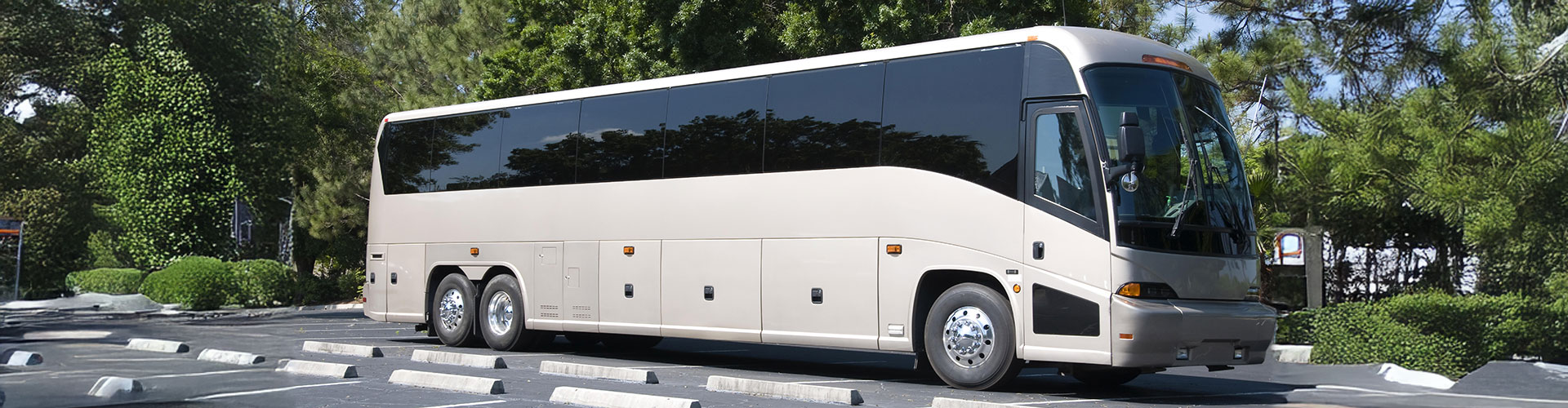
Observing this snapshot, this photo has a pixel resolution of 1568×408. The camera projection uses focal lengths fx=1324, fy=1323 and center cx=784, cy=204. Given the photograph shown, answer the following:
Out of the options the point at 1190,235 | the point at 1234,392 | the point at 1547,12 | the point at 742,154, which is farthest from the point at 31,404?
the point at 1547,12

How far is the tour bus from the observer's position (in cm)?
1112

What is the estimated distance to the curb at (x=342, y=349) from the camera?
1560 cm

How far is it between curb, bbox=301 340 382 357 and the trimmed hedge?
1145 centimetres

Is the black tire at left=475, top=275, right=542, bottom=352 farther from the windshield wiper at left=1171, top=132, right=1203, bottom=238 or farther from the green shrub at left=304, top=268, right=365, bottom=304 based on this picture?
the green shrub at left=304, top=268, right=365, bottom=304

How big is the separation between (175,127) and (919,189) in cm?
2820

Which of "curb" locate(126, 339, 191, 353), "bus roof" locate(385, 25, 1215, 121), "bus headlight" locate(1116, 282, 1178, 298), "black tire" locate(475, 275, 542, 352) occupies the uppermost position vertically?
"bus roof" locate(385, 25, 1215, 121)

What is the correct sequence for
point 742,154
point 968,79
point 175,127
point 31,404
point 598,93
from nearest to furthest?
point 31,404 → point 968,79 → point 742,154 → point 598,93 → point 175,127

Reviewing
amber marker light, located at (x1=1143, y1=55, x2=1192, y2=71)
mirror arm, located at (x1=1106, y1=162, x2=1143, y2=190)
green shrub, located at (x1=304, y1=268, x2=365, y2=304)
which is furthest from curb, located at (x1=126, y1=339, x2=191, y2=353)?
green shrub, located at (x1=304, y1=268, x2=365, y2=304)

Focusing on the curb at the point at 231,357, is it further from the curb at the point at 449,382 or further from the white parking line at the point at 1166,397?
the white parking line at the point at 1166,397

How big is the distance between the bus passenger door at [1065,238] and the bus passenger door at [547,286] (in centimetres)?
680

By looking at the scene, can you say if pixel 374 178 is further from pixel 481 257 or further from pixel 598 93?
pixel 598 93

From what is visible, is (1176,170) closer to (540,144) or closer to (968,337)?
(968,337)

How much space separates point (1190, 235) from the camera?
11.2 metres

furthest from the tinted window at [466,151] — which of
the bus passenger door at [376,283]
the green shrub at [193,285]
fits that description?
the green shrub at [193,285]
